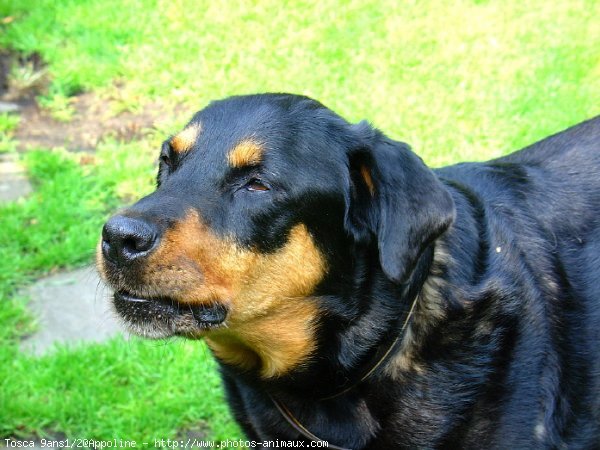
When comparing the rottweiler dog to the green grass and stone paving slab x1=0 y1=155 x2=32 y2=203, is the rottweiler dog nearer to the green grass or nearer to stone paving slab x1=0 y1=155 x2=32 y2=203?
the green grass

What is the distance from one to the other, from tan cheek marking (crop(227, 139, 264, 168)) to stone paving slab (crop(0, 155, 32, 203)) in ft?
11.8

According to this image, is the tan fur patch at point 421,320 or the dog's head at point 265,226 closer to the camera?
the dog's head at point 265,226

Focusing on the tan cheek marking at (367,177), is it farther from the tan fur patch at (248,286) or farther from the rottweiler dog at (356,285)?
the tan fur patch at (248,286)

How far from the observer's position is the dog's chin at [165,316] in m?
2.74

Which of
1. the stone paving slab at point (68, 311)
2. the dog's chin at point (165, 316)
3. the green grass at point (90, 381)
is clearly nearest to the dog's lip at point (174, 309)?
the dog's chin at point (165, 316)

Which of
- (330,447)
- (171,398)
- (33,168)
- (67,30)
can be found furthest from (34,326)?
(67,30)

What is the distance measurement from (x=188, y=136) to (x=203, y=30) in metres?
5.20

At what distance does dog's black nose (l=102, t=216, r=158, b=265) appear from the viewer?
2557 mm

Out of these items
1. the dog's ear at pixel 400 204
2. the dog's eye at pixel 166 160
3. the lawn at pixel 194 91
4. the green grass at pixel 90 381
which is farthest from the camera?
the lawn at pixel 194 91

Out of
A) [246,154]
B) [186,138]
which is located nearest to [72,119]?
[186,138]

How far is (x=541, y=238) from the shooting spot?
10.7 feet

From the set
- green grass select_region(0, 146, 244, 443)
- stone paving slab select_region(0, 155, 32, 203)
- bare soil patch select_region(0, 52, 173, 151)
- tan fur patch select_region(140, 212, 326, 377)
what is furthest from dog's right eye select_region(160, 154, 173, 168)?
bare soil patch select_region(0, 52, 173, 151)

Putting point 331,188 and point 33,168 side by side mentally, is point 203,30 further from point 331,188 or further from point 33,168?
point 331,188

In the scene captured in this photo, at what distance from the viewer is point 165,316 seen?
2756mm
